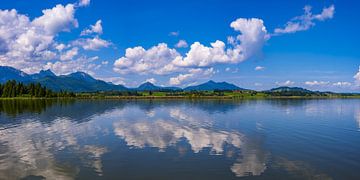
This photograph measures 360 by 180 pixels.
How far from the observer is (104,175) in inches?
1047

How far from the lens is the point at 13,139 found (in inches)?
1731

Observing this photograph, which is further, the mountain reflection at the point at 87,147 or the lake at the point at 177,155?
the mountain reflection at the point at 87,147

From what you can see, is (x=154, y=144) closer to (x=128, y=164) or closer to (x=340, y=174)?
(x=128, y=164)

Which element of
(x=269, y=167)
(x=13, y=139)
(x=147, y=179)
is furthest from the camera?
(x=13, y=139)

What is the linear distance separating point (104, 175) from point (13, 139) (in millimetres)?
23218

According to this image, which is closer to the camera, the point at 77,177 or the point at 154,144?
the point at 77,177

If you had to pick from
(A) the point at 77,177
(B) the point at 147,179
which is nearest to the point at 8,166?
(A) the point at 77,177

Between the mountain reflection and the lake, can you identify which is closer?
the lake

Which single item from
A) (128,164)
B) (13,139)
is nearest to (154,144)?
(128,164)

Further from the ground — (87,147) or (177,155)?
(87,147)

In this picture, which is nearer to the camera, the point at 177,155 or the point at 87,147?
the point at 177,155

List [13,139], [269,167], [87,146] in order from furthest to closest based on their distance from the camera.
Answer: [13,139] → [87,146] → [269,167]

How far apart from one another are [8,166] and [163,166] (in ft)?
43.3

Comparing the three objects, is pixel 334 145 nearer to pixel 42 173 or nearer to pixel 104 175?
pixel 104 175
